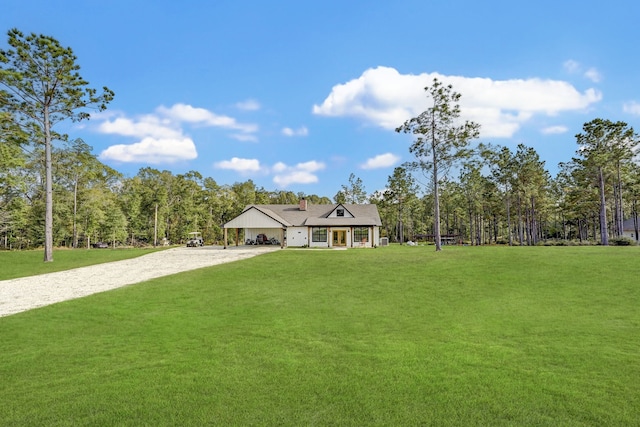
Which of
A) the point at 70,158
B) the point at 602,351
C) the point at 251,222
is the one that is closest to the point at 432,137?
the point at 251,222

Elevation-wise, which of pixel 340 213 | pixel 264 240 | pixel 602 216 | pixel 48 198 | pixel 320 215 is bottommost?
pixel 264 240

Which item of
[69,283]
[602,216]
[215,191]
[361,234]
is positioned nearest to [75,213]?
[215,191]

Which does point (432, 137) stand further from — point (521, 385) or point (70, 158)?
point (70, 158)

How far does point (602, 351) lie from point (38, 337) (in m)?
11.1

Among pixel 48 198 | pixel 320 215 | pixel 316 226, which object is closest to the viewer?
pixel 48 198

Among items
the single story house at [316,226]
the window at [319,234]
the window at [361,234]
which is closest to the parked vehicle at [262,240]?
the single story house at [316,226]

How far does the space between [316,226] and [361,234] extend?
495 centimetres

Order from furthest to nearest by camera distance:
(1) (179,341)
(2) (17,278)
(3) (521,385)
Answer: (2) (17,278)
(1) (179,341)
(3) (521,385)

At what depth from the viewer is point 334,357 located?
6340 mm

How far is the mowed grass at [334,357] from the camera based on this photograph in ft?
14.5

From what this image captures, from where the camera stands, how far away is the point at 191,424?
417 centimetres

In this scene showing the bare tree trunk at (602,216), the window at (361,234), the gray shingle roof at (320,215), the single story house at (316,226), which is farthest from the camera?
the window at (361,234)

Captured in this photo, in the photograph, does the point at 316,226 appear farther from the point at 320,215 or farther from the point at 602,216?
the point at 602,216

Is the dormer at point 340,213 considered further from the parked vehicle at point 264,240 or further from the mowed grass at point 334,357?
the mowed grass at point 334,357
